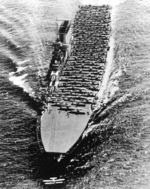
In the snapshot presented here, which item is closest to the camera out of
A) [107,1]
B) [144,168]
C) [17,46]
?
[144,168]

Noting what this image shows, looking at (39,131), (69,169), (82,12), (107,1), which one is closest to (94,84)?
(39,131)

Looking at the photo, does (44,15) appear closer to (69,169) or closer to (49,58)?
(49,58)

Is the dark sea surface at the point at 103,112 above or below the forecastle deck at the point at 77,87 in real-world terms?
below

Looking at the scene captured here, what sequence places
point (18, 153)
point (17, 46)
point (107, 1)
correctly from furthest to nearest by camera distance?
point (107, 1) < point (17, 46) < point (18, 153)

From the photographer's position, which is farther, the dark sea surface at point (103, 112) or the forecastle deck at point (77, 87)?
the forecastle deck at point (77, 87)

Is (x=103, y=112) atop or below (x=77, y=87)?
below

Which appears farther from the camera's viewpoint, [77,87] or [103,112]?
[77,87]

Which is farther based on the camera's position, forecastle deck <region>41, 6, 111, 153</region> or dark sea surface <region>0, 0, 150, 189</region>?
forecastle deck <region>41, 6, 111, 153</region>

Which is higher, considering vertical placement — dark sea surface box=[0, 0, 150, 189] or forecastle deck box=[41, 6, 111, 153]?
forecastle deck box=[41, 6, 111, 153]
